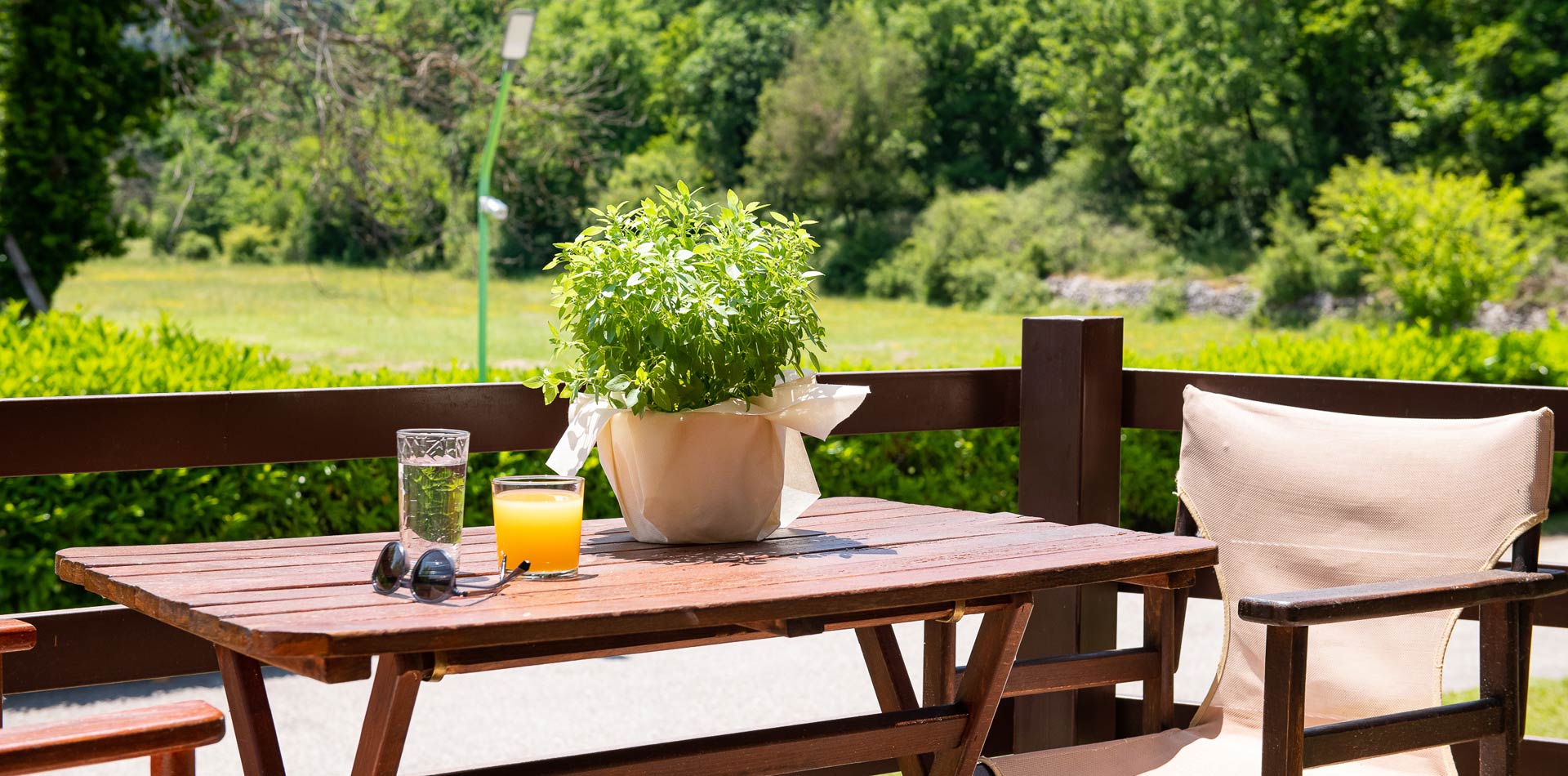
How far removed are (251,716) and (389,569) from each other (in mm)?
234

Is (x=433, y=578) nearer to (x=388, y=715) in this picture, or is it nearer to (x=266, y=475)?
(x=388, y=715)

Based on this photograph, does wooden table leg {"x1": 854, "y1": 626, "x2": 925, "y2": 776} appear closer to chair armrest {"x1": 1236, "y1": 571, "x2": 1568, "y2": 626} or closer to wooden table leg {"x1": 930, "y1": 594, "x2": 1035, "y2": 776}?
wooden table leg {"x1": 930, "y1": 594, "x2": 1035, "y2": 776}

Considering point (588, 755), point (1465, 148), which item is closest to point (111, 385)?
point (588, 755)

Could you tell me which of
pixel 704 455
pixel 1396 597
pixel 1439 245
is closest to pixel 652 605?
pixel 704 455

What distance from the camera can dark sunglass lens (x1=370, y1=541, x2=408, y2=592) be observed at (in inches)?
48.8

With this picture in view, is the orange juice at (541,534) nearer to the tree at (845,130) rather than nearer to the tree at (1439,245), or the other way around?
the tree at (1439,245)

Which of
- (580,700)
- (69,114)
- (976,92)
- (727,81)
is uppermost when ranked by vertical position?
(727,81)

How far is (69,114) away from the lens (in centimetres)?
966

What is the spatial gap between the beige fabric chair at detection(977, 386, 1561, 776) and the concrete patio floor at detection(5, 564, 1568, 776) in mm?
2086

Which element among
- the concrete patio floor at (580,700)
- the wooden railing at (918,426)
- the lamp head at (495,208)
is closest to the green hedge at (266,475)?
the concrete patio floor at (580,700)

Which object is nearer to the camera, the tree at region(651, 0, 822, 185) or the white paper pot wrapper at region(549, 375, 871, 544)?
the white paper pot wrapper at region(549, 375, 871, 544)

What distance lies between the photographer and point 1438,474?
186cm

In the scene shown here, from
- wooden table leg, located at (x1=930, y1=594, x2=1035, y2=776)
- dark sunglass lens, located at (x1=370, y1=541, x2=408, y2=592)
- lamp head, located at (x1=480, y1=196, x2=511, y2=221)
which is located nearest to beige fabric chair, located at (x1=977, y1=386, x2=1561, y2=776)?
wooden table leg, located at (x1=930, y1=594, x2=1035, y2=776)

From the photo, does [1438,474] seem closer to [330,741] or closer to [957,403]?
[957,403]
